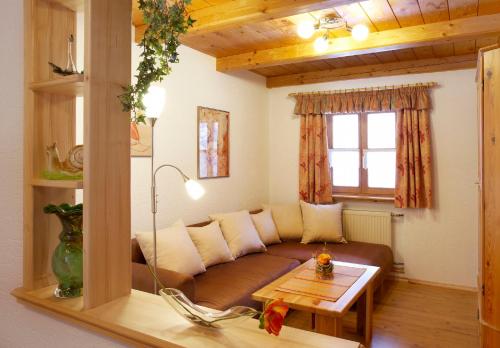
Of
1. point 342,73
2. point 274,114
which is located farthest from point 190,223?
point 342,73

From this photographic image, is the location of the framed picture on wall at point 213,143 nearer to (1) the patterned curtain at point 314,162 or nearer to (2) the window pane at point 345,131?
(1) the patterned curtain at point 314,162

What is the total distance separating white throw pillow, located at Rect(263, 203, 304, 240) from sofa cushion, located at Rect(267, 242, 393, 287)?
134 mm

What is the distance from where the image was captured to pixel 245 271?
3332mm

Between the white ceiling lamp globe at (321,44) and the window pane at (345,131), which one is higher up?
the white ceiling lamp globe at (321,44)

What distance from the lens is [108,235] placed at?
1187 millimetres

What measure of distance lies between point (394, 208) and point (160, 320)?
13.1 feet

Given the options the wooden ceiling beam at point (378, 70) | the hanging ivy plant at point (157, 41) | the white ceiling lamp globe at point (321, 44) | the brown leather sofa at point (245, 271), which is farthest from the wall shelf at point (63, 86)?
the wooden ceiling beam at point (378, 70)

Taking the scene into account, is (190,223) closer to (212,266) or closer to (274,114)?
(212,266)

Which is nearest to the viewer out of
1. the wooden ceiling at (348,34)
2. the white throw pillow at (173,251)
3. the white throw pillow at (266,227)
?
the wooden ceiling at (348,34)

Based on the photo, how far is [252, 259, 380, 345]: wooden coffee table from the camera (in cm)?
242

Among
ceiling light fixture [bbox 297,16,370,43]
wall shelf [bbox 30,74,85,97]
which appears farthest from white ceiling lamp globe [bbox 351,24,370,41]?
wall shelf [bbox 30,74,85,97]

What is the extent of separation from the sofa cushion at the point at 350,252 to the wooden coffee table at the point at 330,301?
0.60m

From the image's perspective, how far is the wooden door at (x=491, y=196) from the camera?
2.29 metres

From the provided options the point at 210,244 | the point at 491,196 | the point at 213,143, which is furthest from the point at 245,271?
the point at 491,196
